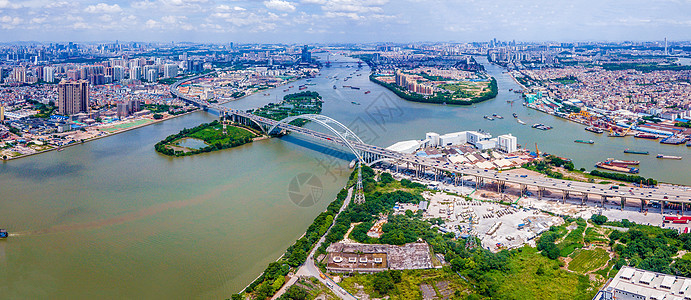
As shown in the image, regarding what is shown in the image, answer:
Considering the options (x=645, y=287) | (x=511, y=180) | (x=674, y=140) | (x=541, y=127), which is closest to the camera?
(x=645, y=287)

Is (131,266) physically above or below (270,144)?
below

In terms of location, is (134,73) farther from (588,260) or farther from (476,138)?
(588,260)

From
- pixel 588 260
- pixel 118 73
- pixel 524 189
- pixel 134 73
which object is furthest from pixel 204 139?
pixel 118 73

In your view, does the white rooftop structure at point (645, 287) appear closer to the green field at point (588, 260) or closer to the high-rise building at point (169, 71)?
the green field at point (588, 260)

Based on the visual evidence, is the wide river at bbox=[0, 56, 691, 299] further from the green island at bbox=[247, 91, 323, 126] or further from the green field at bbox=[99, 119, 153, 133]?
the green island at bbox=[247, 91, 323, 126]

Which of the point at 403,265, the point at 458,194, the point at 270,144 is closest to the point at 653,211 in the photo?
the point at 458,194

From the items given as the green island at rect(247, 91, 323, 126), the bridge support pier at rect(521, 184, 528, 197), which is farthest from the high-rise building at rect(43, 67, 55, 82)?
the bridge support pier at rect(521, 184, 528, 197)

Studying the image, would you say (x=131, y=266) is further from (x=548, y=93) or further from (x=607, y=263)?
(x=548, y=93)
